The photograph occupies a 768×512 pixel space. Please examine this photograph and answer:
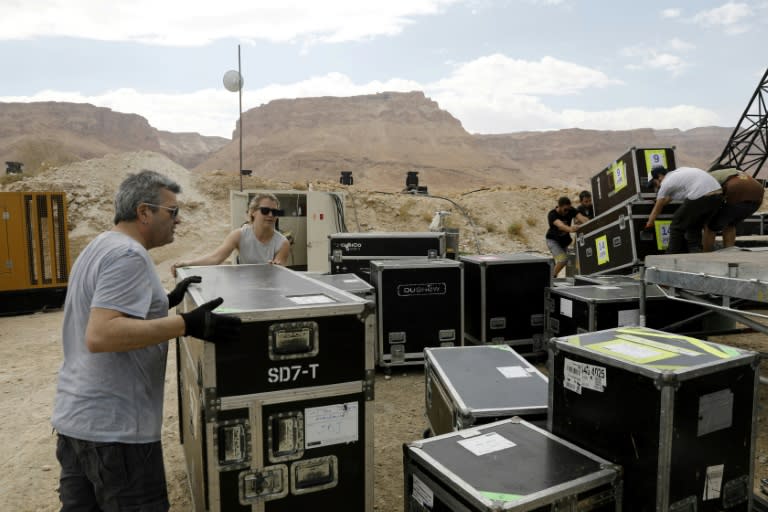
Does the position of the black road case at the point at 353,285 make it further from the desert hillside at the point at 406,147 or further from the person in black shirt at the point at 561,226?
the desert hillside at the point at 406,147

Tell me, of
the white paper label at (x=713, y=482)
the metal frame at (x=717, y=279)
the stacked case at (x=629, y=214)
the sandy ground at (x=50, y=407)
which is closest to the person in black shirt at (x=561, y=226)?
the stacked case at (x=629, y=214)

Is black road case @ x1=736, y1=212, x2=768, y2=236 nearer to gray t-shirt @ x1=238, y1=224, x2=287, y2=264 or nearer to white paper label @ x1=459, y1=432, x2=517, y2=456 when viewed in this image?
gray t-shirt @ x1=238, y1=224, x2=287, y2=264

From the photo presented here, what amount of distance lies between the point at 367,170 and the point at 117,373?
6023 cm

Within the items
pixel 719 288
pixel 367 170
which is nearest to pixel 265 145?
pixel 367 170

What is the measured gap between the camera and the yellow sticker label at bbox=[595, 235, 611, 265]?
821 cm

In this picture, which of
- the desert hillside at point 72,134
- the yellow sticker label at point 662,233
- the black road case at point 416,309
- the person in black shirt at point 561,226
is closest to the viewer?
the black road case at point 416,309

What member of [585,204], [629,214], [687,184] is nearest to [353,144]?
[585,204]

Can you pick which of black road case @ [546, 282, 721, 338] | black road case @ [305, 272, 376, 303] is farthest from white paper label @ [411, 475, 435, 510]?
black road case @ [546, 282, 721, 338]

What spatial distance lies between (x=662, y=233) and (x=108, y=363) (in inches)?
287

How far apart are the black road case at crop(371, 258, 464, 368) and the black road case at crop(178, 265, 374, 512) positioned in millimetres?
→ 3316

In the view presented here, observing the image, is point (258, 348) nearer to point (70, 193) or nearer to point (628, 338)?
point (628, 338)

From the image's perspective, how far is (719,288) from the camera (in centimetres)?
355

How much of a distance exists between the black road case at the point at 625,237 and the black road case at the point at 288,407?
621cm

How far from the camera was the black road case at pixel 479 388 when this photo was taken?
296 centimetres
